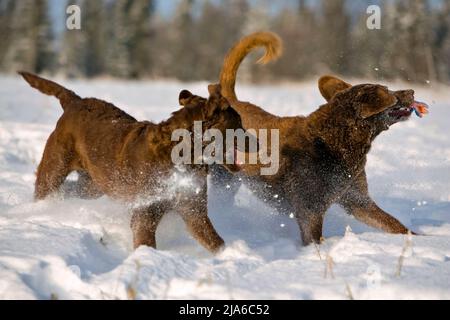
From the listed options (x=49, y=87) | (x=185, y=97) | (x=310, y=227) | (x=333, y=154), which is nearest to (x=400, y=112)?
(x=333, y=154)

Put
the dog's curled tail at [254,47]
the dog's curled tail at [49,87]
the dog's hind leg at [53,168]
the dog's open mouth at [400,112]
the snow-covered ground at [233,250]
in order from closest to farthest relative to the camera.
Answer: the snow-covered ground at [233,250]
the dog's open mouth at [400,112]
the dog's hind leg at [53,168]
the dog's curled tail at [254,47]
the dog's curled tail at [49,87]

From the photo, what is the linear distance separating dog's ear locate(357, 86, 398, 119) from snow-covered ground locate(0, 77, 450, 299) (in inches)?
39.0

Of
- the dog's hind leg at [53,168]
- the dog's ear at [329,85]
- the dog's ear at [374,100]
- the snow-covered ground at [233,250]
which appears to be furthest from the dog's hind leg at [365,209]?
the dog's hind leg at [53,168]

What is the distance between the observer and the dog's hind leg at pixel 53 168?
519 cm

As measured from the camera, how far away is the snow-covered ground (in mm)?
3004

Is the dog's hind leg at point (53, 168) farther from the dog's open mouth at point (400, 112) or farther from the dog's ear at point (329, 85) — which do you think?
the dog's open mouth at point (400, 112)

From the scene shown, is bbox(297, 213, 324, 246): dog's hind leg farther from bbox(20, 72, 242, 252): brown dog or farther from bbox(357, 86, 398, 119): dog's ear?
bbox(357, 86, 398, 119): dog's ear

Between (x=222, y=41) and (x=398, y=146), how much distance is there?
145 ft

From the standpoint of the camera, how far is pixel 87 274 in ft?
10.7

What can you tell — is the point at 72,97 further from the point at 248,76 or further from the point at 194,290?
the point at 248,76

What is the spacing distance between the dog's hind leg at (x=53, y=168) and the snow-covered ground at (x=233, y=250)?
14 cm

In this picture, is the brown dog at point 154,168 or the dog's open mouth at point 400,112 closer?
the brown dog at point 154,168

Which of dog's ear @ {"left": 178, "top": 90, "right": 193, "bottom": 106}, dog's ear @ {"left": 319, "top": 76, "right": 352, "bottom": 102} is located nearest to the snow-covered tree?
dog's ear @ {"left": 319, "top": 76, "right": 352, "bottom": 102}
